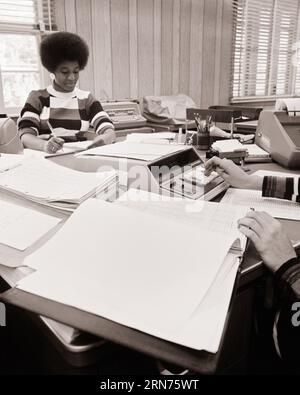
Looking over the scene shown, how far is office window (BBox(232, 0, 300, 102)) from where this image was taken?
14.6 feet

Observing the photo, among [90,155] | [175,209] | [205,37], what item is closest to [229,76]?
[205,37]

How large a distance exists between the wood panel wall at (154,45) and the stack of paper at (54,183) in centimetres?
266

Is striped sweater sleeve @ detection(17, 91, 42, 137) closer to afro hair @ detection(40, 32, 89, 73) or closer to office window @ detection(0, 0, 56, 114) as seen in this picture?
afro hair @ detection(40, 32, 89, 73)

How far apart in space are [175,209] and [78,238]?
0.85ft

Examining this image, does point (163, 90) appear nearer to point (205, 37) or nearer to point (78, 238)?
point (205, 37)

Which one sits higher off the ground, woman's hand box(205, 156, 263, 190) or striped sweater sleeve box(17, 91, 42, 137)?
striped sweater sleeve box(17, 91, 42, 137)

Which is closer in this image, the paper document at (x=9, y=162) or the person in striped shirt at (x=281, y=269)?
the person in striped shirt at (x=281, y=269)

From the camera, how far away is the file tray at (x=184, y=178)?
986 mm

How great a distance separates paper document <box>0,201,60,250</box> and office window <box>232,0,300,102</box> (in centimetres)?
426

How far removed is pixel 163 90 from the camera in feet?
13.5

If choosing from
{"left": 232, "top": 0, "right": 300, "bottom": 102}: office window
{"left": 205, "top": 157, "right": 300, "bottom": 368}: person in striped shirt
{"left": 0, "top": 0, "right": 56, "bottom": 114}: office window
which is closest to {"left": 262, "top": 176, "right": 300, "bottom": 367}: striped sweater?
{"left": 205, "top": 157, "right": 300, "bottom": 368}: person in striped shirt

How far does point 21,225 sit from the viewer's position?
792 mm

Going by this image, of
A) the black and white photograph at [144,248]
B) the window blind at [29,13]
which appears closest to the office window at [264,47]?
the window blind at [29,13]

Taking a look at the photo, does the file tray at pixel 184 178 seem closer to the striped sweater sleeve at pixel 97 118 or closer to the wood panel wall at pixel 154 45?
the striped sweater sleeve at pixel 97 118
